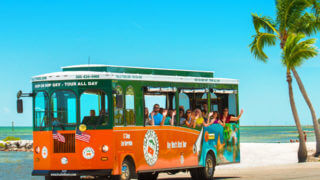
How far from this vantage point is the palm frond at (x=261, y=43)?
97.3 ft

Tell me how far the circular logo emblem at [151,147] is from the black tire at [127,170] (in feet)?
2.12

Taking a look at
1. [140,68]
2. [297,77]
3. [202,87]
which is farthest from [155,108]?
[297,77]

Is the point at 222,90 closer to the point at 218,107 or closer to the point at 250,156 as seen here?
the point at 218,107

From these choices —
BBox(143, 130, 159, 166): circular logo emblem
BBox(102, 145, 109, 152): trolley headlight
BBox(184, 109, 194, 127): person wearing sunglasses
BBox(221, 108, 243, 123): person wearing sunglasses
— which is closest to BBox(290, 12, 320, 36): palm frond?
BBox(221, 108, 243, 123): person wearing sunglasses

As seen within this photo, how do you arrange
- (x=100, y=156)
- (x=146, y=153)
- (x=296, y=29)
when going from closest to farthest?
(x=100, y=156)
(x=146, y=153)
(x=296, y=29)

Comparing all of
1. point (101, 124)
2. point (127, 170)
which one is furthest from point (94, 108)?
point (127, 170)

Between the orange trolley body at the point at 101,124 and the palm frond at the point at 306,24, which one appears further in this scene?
the palm frond at the point at 306,24

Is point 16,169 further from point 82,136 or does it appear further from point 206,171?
point 82,136

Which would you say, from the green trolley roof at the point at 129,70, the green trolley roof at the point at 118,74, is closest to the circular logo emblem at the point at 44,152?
the green trolley roof at the point at 118,74

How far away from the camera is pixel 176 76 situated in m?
17.9

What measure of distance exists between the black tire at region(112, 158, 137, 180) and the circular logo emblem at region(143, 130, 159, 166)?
645 mm

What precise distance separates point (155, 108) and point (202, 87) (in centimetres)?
241

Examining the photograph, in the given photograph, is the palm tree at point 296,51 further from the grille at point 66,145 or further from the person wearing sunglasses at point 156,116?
the grille at point 66,145

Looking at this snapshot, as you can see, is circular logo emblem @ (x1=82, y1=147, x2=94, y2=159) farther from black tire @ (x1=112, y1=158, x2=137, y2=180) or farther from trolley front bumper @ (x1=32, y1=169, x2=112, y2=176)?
black tire @ (x1=112, y1=158, x2=137, y2=180)
